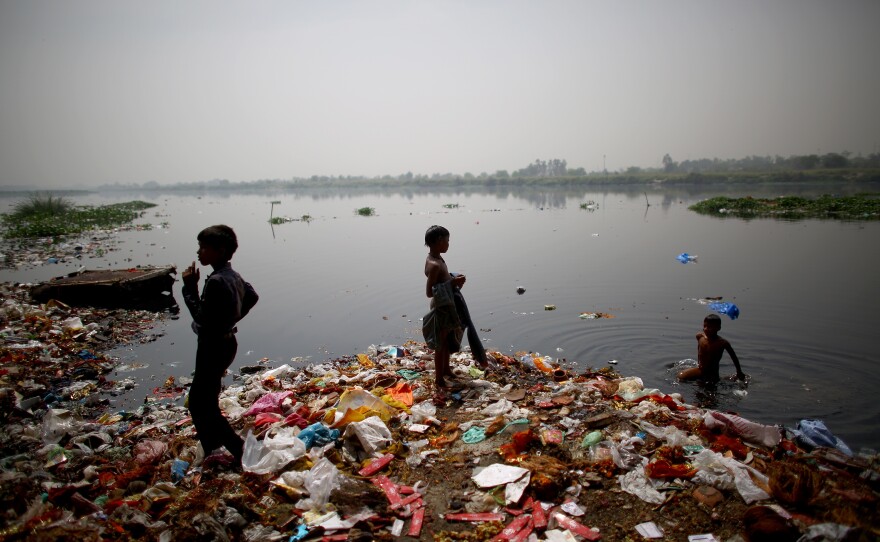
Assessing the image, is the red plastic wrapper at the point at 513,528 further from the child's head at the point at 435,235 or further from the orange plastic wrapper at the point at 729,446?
the child's head at the point at 435,235

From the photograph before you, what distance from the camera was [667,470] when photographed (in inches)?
131

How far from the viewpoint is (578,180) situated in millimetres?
94125

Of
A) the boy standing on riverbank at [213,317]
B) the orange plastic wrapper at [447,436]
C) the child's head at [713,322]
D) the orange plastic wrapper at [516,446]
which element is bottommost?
the orange plastic wrapper at [447,436]

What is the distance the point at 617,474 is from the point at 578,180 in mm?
96806

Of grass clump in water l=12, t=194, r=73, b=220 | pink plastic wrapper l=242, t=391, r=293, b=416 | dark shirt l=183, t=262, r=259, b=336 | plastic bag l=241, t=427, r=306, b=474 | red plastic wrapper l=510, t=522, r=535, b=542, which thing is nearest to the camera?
red plastic wrapper l=510, t=522, r=535, b=542

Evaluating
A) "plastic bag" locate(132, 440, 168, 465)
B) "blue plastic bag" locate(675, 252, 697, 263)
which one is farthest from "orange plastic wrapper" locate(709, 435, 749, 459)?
"blue plastic bag" locate(675, 252, 697, 263)

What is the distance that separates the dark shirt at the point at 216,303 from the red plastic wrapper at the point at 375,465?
153 centimetres

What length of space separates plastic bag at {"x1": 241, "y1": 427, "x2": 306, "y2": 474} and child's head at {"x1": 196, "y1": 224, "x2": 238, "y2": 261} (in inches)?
60.8

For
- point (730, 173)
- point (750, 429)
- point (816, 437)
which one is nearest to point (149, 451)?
point (750, 429)

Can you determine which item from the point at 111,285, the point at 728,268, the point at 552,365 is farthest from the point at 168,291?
the point at 728,268

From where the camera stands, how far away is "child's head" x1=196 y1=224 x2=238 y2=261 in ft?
10.5

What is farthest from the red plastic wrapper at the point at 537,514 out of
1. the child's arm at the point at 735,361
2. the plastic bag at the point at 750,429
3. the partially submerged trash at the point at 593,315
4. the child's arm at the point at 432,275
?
the partially submerged trash at the point at 593,315

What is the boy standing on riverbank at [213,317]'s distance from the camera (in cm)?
320

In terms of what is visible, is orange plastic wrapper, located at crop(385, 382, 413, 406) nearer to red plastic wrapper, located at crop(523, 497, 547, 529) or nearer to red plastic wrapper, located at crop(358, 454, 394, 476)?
red plastic wrapper, located at crop(358, 454, 394, 476)
